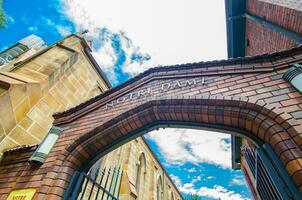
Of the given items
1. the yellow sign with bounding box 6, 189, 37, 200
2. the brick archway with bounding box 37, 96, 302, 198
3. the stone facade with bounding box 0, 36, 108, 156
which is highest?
the stone facade with bounding box 0, 36, 108, 156

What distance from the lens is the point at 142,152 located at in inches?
502

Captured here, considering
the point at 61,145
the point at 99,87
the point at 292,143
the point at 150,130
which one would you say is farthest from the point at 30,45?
the point at 292,143

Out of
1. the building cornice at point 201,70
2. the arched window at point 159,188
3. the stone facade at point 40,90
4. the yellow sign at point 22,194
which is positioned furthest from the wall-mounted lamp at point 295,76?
the arched window at point 159,188

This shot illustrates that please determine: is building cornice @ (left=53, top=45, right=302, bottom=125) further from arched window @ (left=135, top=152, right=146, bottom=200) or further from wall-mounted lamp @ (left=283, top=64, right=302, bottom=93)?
arched window @ (left=135, top=152, right=146, bottom=200)

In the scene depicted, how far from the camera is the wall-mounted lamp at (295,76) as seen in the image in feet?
7.31

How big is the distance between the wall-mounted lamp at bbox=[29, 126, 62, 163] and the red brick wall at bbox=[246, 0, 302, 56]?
15.6 ft

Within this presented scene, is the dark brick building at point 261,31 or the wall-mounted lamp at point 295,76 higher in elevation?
the dark brick building at point 261,31

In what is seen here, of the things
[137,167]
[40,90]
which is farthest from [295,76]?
[137,167]

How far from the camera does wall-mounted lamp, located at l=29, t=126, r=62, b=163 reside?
10.9 ft

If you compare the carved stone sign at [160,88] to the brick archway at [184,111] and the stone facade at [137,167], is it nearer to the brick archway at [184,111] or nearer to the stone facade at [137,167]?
the brick archway at [184,111]

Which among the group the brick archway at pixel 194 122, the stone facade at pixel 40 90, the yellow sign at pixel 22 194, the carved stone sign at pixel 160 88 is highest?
the stone facade at pixel 40 90

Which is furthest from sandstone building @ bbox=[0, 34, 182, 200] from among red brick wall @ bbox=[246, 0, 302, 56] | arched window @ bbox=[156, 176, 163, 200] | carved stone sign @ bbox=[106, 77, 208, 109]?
red brick wall @ bbox=[246, 0, 302, 56]

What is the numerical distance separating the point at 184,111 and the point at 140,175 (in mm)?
10364

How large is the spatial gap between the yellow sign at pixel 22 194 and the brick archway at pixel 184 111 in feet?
0.29
